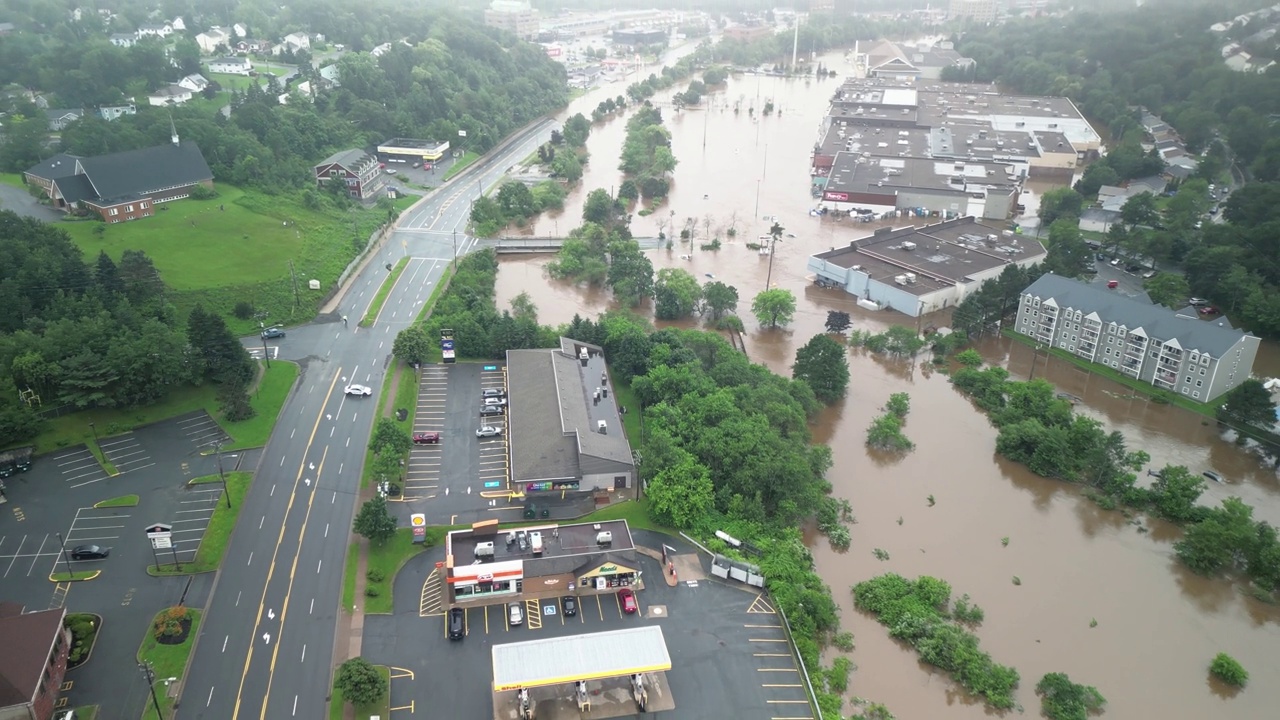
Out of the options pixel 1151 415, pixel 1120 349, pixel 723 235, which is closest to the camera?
pixel 1151 415

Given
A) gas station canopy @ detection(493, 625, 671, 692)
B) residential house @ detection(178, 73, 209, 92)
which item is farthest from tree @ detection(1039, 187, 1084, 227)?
residential house @ detection(178, 73, 209, 92)

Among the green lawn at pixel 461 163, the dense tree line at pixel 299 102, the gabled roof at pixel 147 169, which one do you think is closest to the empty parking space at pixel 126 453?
the gabled roof at pixel 147 169

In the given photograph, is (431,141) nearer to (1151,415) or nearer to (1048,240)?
(1048,240)

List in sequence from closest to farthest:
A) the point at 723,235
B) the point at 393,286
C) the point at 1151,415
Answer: the point at 1151,415 < the point at 393,286 < the point at 723,235

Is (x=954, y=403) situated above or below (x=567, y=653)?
below

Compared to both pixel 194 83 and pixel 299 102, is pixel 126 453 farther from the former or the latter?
pixel 194 83

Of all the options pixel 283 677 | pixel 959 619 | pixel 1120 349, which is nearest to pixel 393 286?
pixel 283 677

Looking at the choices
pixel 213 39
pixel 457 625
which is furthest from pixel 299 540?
pixel 213 39
